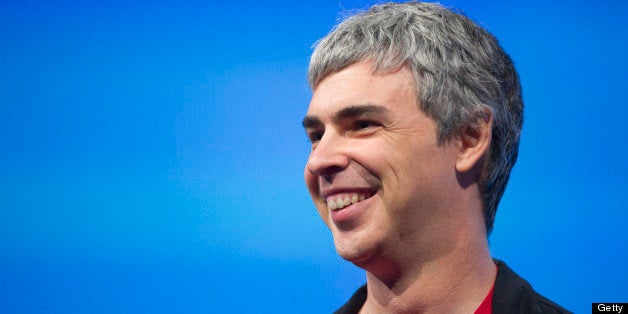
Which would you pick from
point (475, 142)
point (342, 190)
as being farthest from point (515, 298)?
point (342, 190)

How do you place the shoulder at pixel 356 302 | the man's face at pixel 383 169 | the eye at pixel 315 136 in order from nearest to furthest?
the man's face at pixel 383 169
the eye at pixel 315 136
the shoulder at pixel 356 302

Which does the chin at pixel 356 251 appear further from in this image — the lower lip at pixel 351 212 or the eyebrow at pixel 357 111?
the eyebrow at pixel 357 111

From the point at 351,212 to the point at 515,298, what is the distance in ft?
1.45

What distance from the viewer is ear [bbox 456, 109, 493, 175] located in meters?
1.68

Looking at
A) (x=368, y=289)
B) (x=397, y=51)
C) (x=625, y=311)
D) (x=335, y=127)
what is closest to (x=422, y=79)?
(x=397, y=51)

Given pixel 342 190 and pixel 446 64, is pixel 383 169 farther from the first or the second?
pixel 446 64

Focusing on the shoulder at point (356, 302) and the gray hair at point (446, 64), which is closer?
the gray hair at point (446, 64)

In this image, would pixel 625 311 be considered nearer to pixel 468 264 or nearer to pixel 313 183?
pixel 468 264

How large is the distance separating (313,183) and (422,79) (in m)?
0.37

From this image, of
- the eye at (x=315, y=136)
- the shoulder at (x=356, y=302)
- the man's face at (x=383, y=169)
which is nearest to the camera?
the man's face at (x=383, y=169)

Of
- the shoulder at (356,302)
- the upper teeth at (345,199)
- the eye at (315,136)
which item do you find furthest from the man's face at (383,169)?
the shoulder at (356,302)

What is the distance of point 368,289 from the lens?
1864 millimetres

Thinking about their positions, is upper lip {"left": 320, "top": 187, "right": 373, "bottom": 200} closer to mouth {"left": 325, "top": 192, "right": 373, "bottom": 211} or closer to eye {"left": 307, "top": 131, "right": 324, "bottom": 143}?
mouth {"left": 325, "top": 192, "right": 373, "bottom": 211}

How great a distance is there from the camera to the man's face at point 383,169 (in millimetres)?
1602
